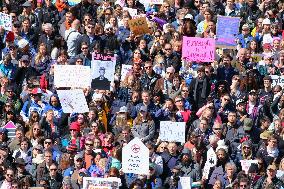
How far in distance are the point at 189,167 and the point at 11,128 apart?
367 cm

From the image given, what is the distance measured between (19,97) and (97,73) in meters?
1.58

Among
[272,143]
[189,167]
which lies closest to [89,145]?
[189,167]

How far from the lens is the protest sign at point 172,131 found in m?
30.8

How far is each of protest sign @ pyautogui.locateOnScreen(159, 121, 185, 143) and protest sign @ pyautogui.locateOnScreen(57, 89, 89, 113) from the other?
1.73 meters

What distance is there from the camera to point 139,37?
34.1 m

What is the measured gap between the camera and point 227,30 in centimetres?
3394

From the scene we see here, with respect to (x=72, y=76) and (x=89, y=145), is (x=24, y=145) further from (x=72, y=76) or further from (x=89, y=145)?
(x=72, y=76)

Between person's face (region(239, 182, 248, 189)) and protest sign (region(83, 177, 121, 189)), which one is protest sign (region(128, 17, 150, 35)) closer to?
protest sign (region(83, 177, 121, 189))

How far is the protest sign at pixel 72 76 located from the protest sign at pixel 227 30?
2890mm

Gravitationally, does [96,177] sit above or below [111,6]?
below

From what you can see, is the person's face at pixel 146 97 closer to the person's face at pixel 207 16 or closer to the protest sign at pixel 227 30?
the protest sign at pixel 227 30

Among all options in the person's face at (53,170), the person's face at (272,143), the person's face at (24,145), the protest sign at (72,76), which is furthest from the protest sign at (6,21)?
the person's face at (272,143)

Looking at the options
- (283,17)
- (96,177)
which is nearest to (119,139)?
(96,177)

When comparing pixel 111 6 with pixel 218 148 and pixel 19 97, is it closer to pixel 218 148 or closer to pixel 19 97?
pixel 19 97
